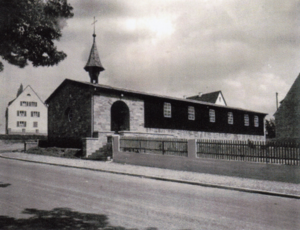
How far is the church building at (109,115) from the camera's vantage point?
20.7m

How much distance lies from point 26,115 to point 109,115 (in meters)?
46.6

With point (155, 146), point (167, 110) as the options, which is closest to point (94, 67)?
point (167, 110)

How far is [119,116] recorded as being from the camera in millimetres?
23219

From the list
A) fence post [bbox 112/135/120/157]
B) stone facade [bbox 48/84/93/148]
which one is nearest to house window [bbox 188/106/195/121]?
stone facade [bbox 48/84/93/148]

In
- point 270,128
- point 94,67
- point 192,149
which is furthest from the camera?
point 270,128

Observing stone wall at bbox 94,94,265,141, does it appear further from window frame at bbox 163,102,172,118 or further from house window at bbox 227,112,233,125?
house window at bbox 227,112,233,125

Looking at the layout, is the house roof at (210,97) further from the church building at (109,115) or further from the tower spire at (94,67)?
the tower spire at (94,67)

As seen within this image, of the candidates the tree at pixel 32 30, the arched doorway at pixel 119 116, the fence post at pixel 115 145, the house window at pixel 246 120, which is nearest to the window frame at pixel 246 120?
the house window at pixel 246 120

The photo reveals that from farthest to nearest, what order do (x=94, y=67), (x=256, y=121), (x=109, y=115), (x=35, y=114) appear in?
(x=35, y=114) → (x=256, y=121) → (x=94, y=67) → (x=109, y=115)

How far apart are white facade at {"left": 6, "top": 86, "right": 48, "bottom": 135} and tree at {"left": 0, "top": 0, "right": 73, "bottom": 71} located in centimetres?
5690

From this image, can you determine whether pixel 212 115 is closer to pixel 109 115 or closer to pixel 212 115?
pixel 212 115

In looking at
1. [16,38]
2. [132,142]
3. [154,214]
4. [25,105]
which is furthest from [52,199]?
[25,105]

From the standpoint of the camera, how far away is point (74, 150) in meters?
20.3

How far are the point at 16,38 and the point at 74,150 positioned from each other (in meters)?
14.6
